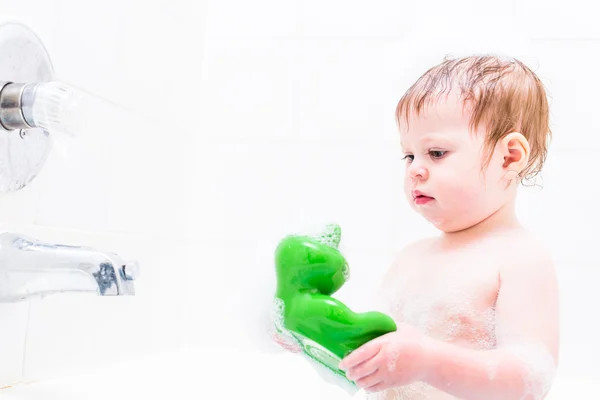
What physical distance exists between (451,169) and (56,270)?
1.54 feet

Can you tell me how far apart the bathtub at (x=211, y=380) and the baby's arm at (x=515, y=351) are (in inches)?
19.3

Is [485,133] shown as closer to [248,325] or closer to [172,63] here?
[248,325]

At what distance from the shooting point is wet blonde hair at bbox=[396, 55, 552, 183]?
0.83 meters

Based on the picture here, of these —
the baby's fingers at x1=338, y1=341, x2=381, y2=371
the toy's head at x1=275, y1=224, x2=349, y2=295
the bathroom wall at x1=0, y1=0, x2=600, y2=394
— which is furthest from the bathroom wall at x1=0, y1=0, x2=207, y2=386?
the baby's fingers at x1=338, y1=341, x2=381, y2=371

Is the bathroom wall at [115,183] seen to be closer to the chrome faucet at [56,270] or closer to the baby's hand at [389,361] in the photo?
the chrome faucet at [56,270]

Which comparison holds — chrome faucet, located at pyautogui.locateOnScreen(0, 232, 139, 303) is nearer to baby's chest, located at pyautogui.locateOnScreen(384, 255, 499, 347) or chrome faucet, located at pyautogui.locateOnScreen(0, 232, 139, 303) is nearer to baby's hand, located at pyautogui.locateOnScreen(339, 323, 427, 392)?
baby's hand, located at pyautogui.locateOnScreen(339, 323, 427, 392)

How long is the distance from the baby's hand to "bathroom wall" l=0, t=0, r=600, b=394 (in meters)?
0.59

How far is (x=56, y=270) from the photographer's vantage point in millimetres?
736

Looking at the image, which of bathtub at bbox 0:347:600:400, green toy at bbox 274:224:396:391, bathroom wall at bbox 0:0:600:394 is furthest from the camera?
bathroom wall at bbox 0:0:600:394

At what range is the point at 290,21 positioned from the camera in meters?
1.50

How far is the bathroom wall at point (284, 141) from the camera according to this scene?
1.27 meters

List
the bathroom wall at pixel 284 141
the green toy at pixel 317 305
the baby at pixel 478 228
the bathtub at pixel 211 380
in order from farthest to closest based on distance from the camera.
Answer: the bathroom wall at pixel 284 141
the bathtub at pixel 211 380
the baby at pixel 478 228
the green toy at pixel 317 305

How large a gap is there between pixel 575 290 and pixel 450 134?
65 centimetres

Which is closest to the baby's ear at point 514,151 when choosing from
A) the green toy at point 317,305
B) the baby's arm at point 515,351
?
the baby's arm at point 515,351
